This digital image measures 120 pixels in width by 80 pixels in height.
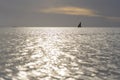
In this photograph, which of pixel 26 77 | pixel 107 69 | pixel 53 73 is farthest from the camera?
pixel 107 69

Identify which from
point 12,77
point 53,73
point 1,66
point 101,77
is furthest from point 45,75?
point 1,66

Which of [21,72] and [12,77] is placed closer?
[12,77]

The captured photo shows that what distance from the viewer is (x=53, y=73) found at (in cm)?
2817

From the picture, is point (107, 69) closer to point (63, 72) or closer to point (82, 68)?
point (82, 68)

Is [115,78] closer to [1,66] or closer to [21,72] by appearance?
[21,72]

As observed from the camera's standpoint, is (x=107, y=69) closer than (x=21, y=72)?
No

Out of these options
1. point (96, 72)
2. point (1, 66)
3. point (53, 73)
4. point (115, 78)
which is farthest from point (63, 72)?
point (1, 66)

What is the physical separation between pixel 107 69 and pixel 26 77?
33.2 ft

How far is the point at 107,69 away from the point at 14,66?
10.7 meters

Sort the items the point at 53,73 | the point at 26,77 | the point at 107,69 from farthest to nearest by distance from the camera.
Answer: the point at 107,69 → the point at 53,73 → the point at 26,77

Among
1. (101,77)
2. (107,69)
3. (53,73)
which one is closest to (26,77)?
(53,73)

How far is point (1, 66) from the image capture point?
3247 cm

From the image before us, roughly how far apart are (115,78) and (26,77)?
26.9 feet

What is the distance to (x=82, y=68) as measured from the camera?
3136 cm
